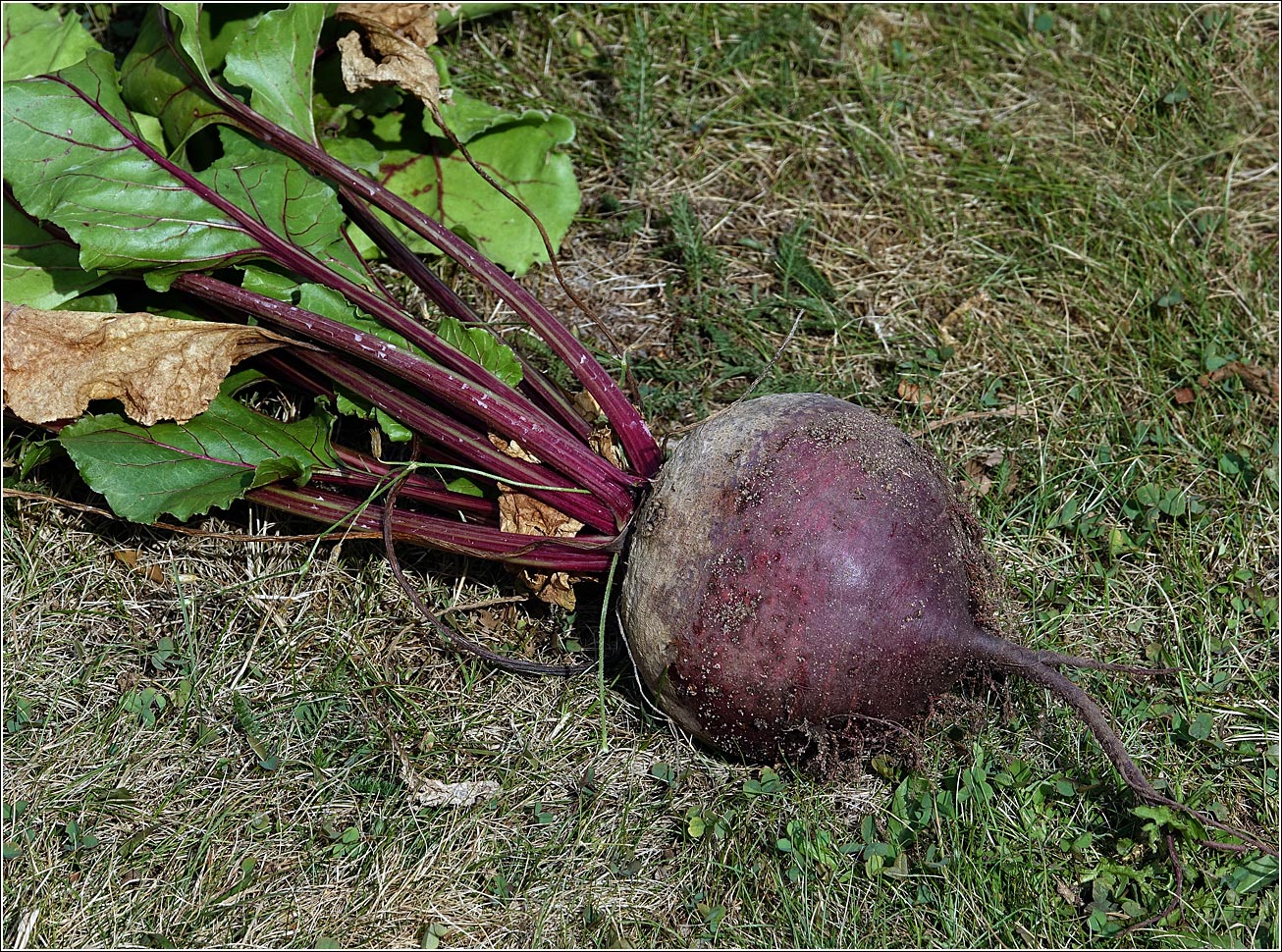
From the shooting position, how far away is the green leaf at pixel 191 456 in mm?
2682

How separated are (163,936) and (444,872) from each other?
26.0 inches

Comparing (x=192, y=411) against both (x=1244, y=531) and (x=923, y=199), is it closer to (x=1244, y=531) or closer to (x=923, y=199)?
(x=923, y=199)

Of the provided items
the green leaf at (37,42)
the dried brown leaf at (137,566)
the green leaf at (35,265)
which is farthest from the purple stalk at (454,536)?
the green leaf at (37,42)

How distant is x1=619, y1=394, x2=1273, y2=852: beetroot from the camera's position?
239 cm

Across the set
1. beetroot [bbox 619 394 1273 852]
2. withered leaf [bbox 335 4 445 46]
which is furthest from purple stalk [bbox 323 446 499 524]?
withered leaf [bbox 335 4 445 46]

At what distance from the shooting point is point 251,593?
2.96m

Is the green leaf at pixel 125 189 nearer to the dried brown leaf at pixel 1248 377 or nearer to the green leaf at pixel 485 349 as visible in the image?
the green leaf at pixel 485 349

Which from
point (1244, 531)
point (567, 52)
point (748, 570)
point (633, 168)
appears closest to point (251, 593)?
point (748, 570)

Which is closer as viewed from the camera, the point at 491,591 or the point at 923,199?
the point at 491,591

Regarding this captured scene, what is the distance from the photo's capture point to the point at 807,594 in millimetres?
2383

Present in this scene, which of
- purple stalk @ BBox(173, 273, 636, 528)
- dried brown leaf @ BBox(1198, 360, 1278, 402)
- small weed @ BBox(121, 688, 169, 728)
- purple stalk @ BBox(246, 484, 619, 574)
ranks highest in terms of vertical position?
purple stalk @ BBox(173, 273, 636, 528)

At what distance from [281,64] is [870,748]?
95.3 inches

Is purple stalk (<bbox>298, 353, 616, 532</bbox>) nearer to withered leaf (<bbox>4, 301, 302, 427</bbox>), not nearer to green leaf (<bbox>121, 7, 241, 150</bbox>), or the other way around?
withered leaf (<bbox>4, 301, 302, 427</bbox>)

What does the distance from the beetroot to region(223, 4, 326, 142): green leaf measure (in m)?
1.49
